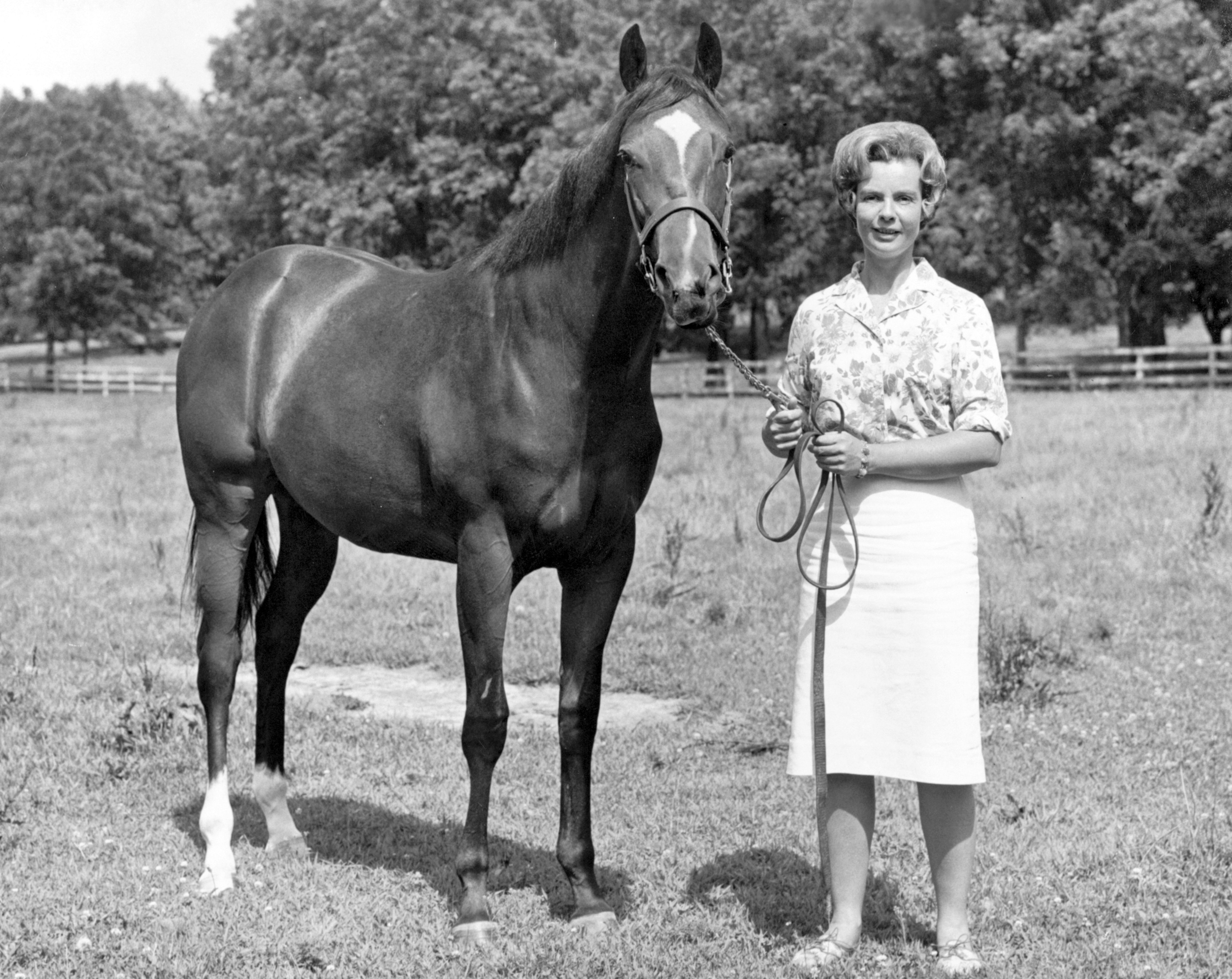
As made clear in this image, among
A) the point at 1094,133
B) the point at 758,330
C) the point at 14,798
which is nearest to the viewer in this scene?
the point at 14,798

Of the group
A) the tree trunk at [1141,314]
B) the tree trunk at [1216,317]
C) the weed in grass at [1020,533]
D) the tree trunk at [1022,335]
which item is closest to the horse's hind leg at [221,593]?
the weed in grass at [1020,533]

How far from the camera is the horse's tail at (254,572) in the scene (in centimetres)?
544

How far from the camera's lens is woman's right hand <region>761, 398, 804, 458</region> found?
12.3 ft

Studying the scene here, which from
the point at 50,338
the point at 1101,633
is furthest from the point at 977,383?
the point at 50,338

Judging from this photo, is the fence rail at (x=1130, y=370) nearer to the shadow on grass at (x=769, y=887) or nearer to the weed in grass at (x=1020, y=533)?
the weed in grass at (x=1020, y=533)

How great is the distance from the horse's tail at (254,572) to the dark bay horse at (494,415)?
0.13m

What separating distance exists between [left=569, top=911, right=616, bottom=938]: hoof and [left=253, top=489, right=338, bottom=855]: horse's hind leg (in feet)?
4.71

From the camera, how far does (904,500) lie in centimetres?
379

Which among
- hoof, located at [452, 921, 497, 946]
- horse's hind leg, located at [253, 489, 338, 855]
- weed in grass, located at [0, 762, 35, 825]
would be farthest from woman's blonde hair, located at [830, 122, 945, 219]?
weed in grass, located at [0, 762, 35, 825]

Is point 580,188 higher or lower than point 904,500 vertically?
higher

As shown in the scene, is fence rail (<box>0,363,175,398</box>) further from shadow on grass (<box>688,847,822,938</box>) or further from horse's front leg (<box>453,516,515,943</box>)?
horse's front leg (<box>453,516,515,943</box>)

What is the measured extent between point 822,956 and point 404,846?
182 cm

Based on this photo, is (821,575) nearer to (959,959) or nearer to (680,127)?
(959,959)

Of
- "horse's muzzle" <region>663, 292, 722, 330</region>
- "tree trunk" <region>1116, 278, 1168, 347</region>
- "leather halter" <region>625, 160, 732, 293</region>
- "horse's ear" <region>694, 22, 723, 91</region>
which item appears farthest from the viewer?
"tree trunk" <region>1116, 278, 1168, 347</region>
